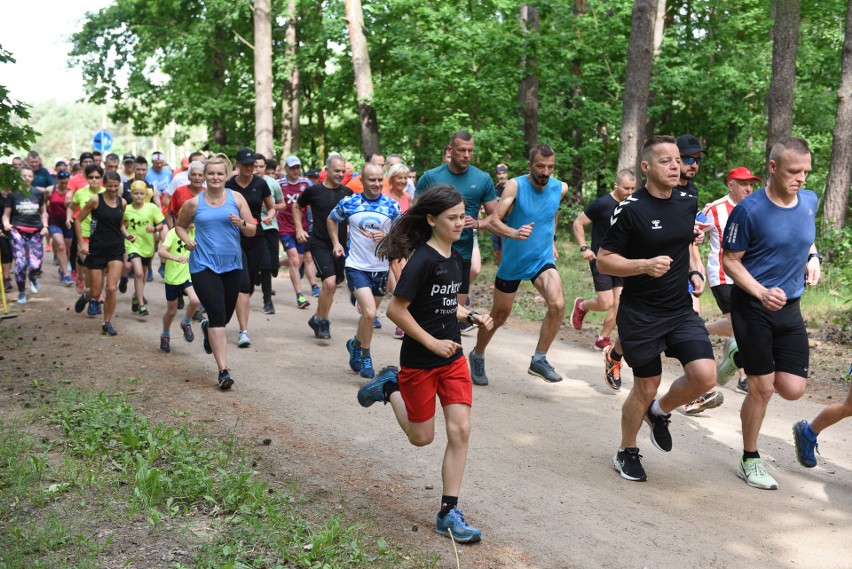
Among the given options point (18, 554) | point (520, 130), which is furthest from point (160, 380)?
point (520, 130)

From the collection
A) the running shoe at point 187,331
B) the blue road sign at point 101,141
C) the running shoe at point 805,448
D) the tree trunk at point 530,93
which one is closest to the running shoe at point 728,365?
the running shoe at point 805,448

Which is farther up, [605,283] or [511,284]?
[511,284]

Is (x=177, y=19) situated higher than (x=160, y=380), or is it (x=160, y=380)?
(x=177, y=19)

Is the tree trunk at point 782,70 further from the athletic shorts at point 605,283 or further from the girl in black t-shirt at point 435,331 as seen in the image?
the girl in black t-shirt at point 435,331

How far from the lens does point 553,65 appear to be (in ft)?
69.2

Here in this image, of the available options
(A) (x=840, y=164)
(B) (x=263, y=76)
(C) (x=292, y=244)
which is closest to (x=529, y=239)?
(C) (x=292, y=244)

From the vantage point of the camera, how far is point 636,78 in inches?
628

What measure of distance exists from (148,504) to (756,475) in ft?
13.0

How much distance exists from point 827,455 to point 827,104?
16366 mm

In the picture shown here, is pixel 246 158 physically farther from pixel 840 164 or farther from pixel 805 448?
Result: pixel 840 164

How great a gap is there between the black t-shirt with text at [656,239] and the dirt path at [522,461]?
1.28m

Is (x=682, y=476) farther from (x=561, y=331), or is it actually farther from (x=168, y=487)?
(x=561, y=331)

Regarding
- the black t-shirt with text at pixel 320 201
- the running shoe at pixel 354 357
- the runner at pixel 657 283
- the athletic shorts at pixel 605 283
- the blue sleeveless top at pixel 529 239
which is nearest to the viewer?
the runner at pixel 657 283

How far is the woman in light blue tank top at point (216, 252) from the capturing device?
28.5 ft
